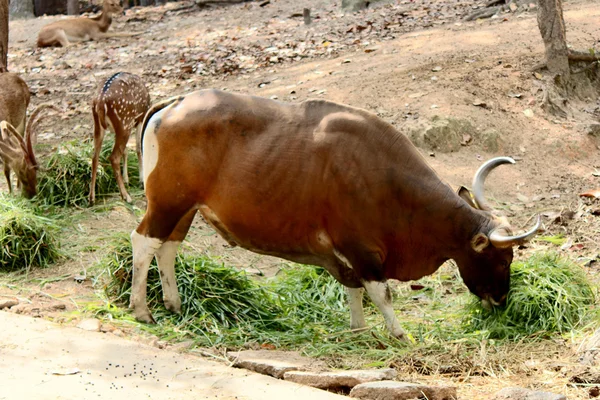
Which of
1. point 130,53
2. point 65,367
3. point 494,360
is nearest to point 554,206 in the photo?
point 494,360

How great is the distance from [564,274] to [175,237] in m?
3.33

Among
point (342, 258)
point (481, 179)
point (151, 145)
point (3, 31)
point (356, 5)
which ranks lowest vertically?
point (342, 258)

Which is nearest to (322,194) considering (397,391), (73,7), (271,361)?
(271,361)

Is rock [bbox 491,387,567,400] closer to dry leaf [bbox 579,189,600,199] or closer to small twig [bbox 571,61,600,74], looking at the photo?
dry leaf [bbox 579,189,600,199]

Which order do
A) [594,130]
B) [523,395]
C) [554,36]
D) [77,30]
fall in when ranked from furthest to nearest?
[77,30] < [554,36] < [594,130] < [523,395]

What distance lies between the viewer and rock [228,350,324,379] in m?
5.79

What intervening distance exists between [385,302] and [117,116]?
4.47 m

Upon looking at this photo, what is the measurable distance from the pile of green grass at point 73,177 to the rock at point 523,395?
230 inches

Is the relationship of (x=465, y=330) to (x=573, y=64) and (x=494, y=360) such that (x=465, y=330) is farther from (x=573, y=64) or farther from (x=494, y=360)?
(x=573, y=64)

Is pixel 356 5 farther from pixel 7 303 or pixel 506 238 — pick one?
pixel 7 303

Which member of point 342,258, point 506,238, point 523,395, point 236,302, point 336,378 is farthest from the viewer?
point 236,302

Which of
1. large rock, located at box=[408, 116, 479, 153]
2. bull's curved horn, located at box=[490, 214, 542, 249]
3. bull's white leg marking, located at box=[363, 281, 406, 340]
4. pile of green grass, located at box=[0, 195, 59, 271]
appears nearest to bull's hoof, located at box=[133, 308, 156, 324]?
pile of green grass, located at box=[0, 195, 59, 271]

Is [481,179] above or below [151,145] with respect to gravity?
Answer: below

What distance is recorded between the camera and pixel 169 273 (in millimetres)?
7230
